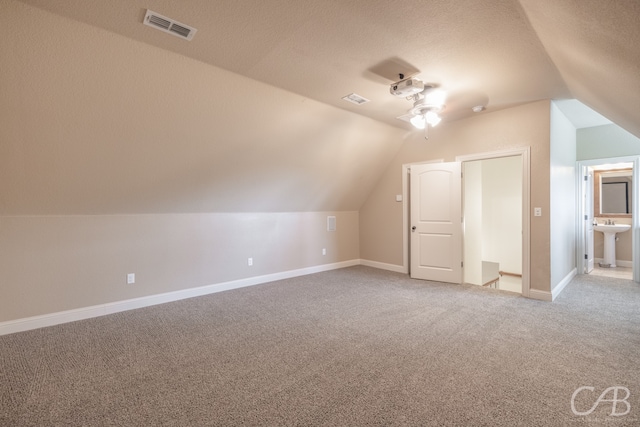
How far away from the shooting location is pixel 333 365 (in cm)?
238

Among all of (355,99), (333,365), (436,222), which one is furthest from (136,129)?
(436,222)

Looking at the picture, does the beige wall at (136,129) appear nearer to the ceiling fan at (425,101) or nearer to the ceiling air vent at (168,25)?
the ceiling air vent at (168,25)

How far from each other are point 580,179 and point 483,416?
19.0 feet

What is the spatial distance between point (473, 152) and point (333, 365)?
398 centimetres

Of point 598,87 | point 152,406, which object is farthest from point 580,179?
point 152,406

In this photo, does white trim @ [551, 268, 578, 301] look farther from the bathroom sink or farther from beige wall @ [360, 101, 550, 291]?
the bathroom sink

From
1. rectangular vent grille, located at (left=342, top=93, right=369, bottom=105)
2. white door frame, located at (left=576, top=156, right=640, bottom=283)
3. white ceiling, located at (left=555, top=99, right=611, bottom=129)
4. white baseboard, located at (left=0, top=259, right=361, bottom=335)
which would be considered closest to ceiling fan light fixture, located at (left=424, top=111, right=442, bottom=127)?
rectangular vent grille, located at (left=342, top=93, right=369, bottom=105)

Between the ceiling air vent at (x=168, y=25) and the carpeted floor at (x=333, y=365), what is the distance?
275 cm

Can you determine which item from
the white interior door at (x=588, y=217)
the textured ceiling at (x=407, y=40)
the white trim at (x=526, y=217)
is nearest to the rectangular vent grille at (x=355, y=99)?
the textured ceiling at (x=407, y=40)

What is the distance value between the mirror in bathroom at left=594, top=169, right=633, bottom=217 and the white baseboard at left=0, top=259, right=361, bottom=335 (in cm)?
693

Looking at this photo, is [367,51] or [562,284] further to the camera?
[562,284]

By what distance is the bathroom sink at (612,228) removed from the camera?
579 cm

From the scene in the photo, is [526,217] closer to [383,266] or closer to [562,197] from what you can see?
[562,197]

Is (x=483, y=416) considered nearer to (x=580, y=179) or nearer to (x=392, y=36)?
(x=392, y=36)
